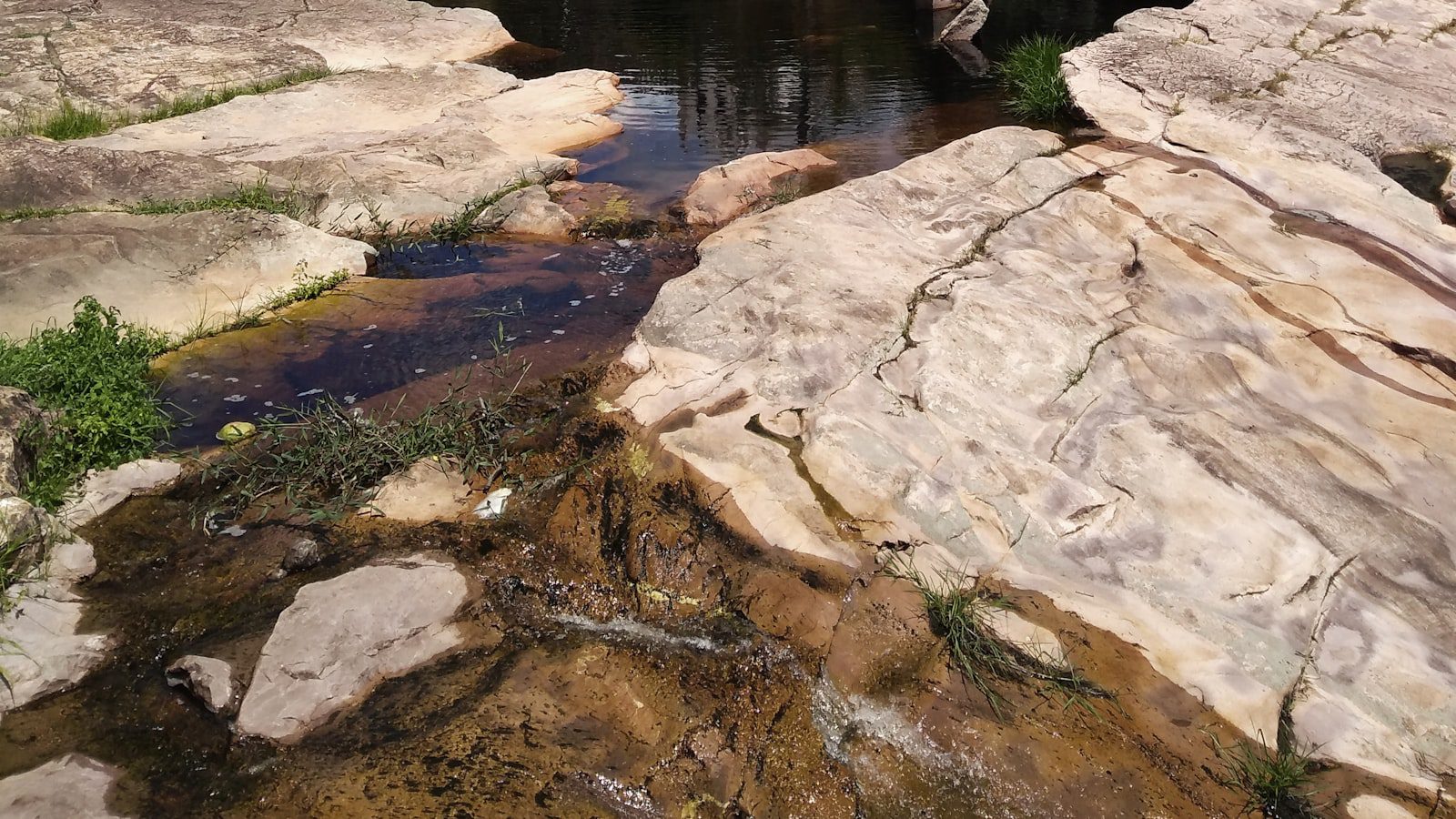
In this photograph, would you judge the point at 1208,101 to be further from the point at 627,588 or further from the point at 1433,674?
the point at 627,588

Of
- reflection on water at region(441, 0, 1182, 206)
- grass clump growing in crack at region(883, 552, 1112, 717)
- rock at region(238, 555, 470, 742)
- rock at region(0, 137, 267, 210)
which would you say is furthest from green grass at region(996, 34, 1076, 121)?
rock at region(238, 555, 470, 742)

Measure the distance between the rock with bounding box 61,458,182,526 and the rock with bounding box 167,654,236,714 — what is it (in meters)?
1.48

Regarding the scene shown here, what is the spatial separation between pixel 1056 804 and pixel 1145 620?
0.97 m

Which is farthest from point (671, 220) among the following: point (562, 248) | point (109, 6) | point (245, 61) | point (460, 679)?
point (109, 6)

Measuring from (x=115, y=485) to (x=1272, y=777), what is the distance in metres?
5.50

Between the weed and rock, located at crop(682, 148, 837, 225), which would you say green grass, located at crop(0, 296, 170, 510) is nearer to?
the weed

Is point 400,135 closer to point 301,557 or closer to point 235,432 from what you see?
point 235,432

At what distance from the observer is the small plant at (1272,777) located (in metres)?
3.29

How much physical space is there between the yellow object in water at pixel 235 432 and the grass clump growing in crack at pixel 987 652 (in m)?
3.93

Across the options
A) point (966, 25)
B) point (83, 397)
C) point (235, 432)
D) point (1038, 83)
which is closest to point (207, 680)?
point (235, 432)

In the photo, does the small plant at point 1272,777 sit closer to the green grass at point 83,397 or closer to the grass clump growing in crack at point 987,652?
the grass clump growing in crack at point 987,652

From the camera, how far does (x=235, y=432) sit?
541cm

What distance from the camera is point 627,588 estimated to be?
4199 millimetres

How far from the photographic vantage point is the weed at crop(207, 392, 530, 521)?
485 cm
